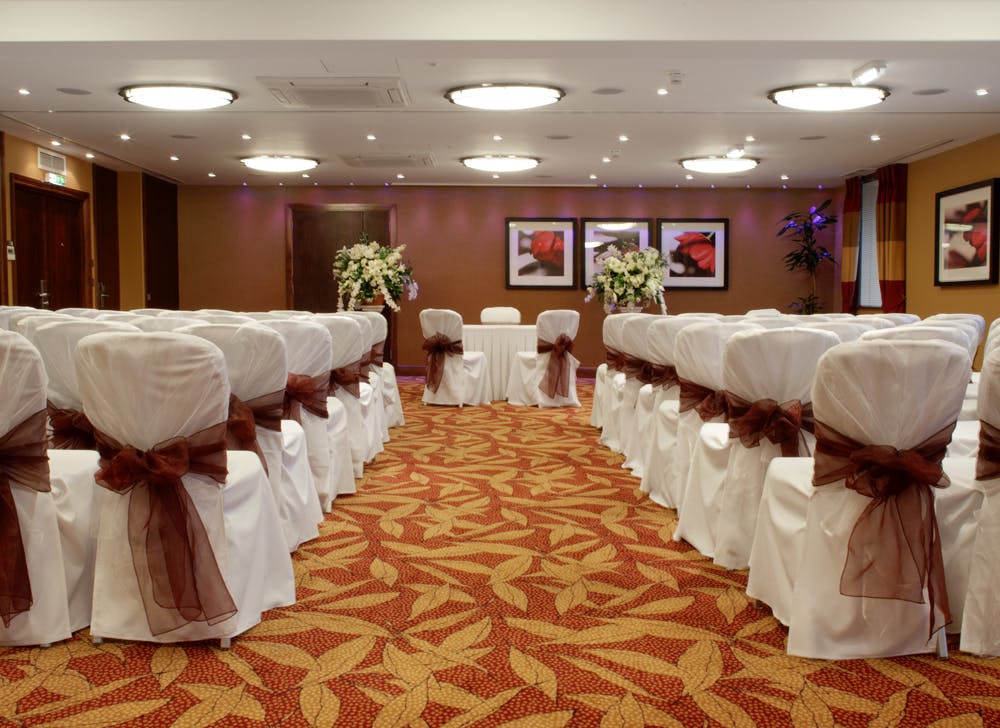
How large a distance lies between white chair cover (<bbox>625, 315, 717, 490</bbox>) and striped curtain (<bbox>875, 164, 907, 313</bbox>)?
747cm

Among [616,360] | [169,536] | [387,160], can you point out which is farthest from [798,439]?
[387,160]

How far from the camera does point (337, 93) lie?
8094 millimetres

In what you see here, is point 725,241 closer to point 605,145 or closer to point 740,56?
point 605,145

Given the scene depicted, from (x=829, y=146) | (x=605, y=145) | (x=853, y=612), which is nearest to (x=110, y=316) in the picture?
(x=853, y=612)

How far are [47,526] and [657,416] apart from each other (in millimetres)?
3276

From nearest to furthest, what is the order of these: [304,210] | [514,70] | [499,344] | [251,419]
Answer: [251,419] → [514,70] → [499,344] → [304,210]

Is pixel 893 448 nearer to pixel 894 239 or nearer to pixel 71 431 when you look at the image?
pixel 71 431

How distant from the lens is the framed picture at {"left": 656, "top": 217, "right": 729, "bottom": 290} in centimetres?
1466

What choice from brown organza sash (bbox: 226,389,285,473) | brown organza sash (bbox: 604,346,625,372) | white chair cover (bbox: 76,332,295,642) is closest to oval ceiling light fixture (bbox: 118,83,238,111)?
brown organza sash (bbox: 604,346,625,372)

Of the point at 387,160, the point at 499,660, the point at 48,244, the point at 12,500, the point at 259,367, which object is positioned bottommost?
the point at 499,660

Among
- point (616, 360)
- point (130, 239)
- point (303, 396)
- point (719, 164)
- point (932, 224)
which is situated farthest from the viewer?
point (130, 239)

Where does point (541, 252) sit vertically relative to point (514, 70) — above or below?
below

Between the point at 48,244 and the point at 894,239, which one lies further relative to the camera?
the point at 894,239

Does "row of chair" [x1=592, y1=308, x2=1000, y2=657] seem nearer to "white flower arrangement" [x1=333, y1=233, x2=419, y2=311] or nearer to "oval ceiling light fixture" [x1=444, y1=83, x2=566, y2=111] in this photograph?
"oval ceiling light fixture" [x1=444, y1=83, x2=566, y2=111]
